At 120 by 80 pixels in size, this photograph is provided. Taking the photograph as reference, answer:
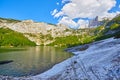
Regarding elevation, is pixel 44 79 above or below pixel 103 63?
below

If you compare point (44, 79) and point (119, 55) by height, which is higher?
point (119, 55)

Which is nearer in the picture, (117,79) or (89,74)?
(117,79)

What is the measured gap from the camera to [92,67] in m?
47.0

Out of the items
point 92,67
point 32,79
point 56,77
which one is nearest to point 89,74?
point 92,67

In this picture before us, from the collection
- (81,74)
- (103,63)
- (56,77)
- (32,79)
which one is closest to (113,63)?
(103,63)

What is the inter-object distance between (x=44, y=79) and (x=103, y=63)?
1336 centimetres

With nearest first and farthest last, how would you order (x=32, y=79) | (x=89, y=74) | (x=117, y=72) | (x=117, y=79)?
(x=117, y=79)
(x=117, y=72)
(x=89, y=74)
(x=32, y=79)

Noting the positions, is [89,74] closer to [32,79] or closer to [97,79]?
[97,79]

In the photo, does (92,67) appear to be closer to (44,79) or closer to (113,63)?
(113,63)

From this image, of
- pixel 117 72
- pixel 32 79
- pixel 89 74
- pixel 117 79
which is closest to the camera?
pixel 117 79

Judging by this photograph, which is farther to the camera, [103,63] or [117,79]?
[103,63]

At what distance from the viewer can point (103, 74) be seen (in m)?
40.2

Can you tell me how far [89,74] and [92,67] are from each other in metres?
4.78

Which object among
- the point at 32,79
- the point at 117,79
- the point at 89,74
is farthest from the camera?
the point at 32,79
